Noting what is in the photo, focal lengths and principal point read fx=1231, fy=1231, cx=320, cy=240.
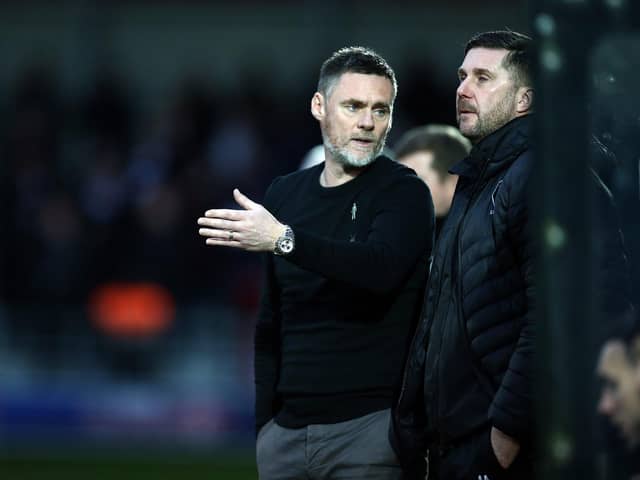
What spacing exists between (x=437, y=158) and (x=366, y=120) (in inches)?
39.0

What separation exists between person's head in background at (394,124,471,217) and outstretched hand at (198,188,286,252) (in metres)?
1.40

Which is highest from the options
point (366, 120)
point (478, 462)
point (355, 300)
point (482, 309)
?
point (366, 120)

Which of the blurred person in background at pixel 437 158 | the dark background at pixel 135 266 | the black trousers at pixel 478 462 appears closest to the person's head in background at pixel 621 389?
the black trousers at pixel 478 462

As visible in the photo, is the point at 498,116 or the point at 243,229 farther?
the point at 498,116

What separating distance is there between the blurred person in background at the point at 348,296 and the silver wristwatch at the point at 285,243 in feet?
0.27

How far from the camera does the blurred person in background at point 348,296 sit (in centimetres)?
361

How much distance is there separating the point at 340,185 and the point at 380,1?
465 inches

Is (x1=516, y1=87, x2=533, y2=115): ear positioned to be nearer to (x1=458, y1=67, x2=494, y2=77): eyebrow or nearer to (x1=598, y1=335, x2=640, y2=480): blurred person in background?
(x1=458, y1=67, x2=494, y2=77): eyebrow

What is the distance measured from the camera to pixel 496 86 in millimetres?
3484

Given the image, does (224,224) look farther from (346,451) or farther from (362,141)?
(346,451)

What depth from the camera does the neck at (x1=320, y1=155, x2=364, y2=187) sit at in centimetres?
383

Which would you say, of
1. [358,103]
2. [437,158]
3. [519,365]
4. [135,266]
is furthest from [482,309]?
[135,266]

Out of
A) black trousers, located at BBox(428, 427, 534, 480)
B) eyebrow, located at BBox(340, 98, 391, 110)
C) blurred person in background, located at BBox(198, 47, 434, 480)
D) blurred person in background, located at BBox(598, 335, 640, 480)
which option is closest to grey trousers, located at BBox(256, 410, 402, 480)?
blurred person in background, located at BBox(198, 47, 434, 480)

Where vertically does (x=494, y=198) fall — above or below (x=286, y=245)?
above
